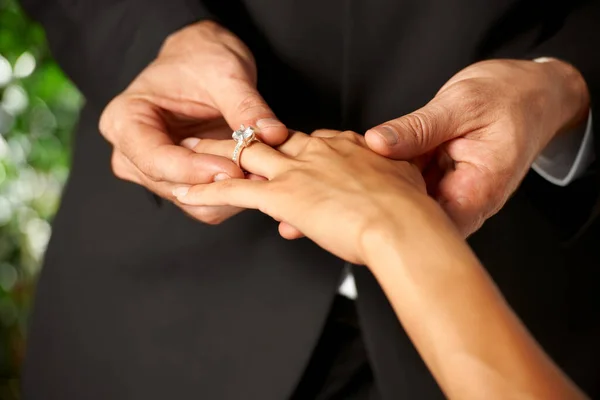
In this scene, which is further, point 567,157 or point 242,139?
point 567,157

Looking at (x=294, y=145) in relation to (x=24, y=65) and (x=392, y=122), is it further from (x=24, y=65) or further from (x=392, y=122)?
(x=24, y=65)

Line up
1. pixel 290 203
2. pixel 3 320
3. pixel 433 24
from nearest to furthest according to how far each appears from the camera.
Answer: pixel 290 203, pixel 433 24, pixel 3 320

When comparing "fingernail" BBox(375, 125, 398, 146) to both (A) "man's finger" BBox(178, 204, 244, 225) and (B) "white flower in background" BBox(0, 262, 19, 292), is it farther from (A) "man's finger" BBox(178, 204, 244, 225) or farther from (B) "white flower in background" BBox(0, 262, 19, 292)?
(B) "white flower in background" BBox(0, 262, 19, 292)

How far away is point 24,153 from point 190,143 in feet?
2.97

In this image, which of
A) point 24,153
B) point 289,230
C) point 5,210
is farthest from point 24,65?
point 289,230

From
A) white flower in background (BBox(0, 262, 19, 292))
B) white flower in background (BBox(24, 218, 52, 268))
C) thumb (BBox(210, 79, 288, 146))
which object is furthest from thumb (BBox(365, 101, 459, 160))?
white flower in background (BBox(0, 262, 19, 292))

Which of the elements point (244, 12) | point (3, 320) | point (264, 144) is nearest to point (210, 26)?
point (244, 12)

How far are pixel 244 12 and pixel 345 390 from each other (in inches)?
19.6

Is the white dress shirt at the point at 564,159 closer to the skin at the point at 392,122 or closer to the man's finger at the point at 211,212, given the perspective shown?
the skin at the point at 392,122

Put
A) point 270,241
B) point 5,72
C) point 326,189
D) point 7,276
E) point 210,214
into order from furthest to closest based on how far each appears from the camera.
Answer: point 7,276 → point 5,72 → point 270,241 → point 210,214 → point 326,189

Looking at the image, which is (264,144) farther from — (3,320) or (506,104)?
(3,320)

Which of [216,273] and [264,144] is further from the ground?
[264,144]

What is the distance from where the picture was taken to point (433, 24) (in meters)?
0.70

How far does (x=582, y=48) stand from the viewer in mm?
748
